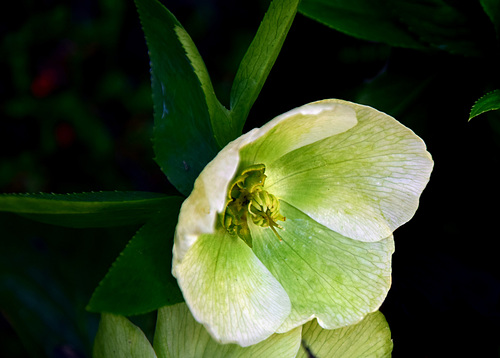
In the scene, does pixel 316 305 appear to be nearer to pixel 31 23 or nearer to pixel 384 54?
pixel 384 54

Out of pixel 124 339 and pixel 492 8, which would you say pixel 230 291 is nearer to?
pixel 124 339

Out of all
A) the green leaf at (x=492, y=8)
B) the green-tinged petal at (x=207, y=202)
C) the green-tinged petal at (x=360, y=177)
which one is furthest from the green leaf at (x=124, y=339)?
the green leaf at (x=492, y=8)

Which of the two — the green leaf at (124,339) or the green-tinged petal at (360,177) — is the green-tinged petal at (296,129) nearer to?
the green-tinged petal at (360,177)

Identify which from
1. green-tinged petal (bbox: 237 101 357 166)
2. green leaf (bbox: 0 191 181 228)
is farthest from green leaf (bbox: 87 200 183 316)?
green-tinged petal (bbox: 237 101 357 166)

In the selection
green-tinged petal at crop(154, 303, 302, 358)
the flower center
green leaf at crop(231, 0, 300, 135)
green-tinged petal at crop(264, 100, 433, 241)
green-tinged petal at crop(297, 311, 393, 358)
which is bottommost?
green-tinged petal at crop(154, 303, 302, 358)

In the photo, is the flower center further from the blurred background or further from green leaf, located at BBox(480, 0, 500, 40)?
green leaf, located at BBox(480, 0, 500, 40)

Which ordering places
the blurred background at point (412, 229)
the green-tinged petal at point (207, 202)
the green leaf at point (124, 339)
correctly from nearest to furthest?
the green-tinged petal at point (207, 202) → the green leaf at point (124, 339) → the blurred background at point (412, 229)
